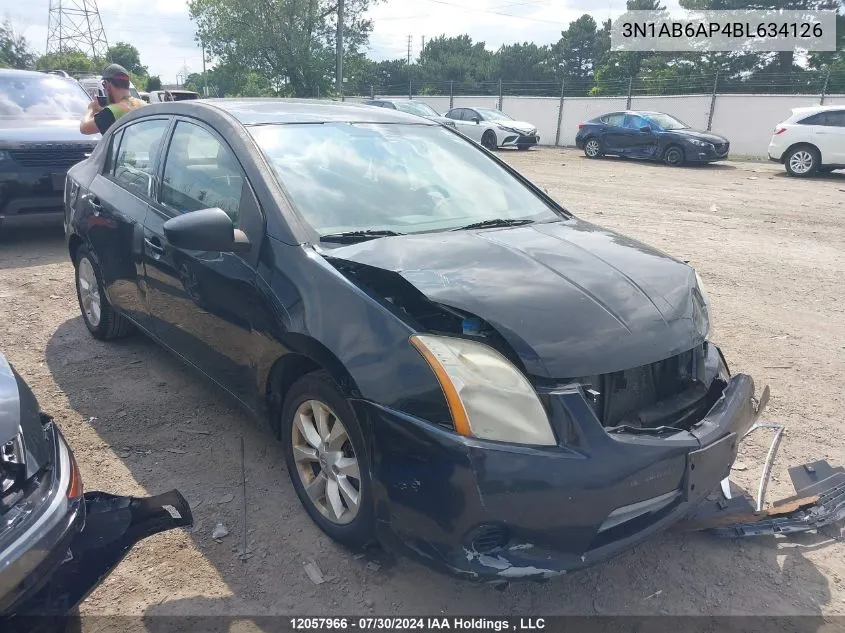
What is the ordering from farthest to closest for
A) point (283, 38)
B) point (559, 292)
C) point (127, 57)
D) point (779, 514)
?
1. point (127, 57)
2. point (283, 38)
3. point (779, 514)
4. point (559, 292)

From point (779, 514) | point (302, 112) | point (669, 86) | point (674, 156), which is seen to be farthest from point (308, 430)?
point (669, 86)

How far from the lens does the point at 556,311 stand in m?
2.34

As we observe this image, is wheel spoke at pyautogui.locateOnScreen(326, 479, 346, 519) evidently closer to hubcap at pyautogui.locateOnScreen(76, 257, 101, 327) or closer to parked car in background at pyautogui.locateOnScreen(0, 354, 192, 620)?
parked car in background at pyautogui.locateOnScreen(0, 354, 192, 620)

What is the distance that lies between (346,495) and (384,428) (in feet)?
1.49

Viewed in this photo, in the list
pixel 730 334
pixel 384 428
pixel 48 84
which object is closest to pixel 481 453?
pixel 384 428

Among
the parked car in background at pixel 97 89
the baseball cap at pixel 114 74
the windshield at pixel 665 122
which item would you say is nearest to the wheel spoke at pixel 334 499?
the baseball cap at pixel 114 74

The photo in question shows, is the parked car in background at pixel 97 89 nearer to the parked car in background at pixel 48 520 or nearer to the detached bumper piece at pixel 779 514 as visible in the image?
the parked car in background at pixel 48 520

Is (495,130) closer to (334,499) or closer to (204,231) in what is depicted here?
(204,231)

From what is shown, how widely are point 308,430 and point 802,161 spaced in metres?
16.0

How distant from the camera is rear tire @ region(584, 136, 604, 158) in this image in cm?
2014

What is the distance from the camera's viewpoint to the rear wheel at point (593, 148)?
20.2 m

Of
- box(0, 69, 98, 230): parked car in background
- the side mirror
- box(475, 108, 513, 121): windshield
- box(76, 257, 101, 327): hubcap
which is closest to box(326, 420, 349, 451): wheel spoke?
the side mirror

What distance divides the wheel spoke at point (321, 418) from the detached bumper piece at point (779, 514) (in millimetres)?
1461

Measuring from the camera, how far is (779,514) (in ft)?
8.84
